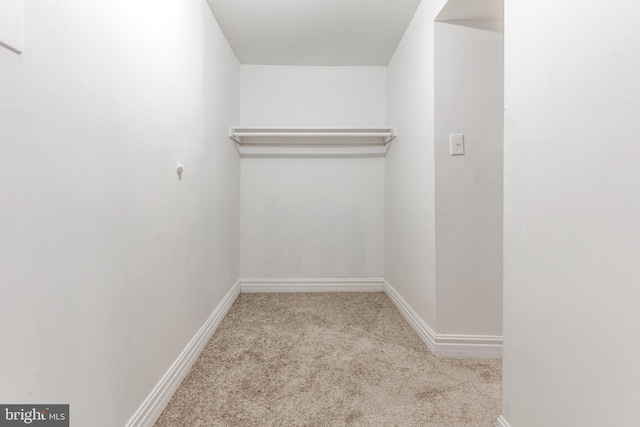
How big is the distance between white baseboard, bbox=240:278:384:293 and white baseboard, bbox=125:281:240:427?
2.46 feet

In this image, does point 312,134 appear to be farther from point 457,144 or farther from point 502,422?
point 502,422

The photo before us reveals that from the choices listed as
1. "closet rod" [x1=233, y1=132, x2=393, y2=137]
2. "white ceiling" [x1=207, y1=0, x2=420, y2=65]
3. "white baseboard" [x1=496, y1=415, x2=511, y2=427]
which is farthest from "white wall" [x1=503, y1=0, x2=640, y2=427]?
"closet rod" [x1=233, y1=132, x2=393, y2=137]

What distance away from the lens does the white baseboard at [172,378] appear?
118 centimetres

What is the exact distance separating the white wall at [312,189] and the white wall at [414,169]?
0.23 metres

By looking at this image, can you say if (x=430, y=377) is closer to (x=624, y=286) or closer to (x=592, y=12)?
(x=624, y=286)

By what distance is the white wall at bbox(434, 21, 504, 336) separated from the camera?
177cm

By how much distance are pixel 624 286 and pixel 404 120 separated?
1.94m

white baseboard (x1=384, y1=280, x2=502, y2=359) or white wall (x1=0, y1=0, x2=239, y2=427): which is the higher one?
white wall (x1=0, y1=0, x2=239, y2=427)

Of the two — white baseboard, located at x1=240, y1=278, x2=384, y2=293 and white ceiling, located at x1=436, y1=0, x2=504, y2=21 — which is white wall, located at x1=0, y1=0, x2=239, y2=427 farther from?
white ceiling, located at x1=436, y1=0, x2=504, y2=21

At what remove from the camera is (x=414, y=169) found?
2.17m

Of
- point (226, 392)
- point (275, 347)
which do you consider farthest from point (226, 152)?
point (226, 392)

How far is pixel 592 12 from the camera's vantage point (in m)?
0.75

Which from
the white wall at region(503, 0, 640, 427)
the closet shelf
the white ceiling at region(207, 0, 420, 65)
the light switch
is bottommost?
the white wall at region(503, 0, 640, 427)

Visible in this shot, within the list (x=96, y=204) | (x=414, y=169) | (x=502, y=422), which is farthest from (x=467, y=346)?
(x=96, y=204)
